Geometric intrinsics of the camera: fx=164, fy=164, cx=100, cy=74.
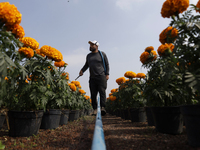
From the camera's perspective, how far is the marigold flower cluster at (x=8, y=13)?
1.54 meters

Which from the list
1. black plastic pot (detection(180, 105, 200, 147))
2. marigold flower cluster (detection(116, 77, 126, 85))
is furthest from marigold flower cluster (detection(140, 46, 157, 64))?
marigold flower cluster (detection(116, 77, 126, 85))

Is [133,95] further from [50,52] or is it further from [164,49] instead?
[50,52]

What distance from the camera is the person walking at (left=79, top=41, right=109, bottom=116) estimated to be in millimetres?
4793

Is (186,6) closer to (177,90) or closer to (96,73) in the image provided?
(177,90)

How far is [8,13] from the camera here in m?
1.55

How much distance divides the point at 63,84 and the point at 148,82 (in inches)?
61.0

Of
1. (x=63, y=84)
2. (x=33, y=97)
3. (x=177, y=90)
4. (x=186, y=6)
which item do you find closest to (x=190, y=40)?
(x=186, y=6)

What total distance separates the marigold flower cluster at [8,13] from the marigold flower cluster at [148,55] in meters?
1.71

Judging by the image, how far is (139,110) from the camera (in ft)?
13.9

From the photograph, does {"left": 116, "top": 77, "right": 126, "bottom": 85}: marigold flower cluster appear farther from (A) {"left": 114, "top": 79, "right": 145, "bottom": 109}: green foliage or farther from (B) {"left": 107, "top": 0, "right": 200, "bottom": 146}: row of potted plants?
(B) {"left": 107, "top": 0, "right": 200, "bottom": 146}: row of potted plants

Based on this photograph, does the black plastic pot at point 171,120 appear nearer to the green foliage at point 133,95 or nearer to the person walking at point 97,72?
the green foliage at point 133,95

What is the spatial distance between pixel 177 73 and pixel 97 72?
2.88 meters

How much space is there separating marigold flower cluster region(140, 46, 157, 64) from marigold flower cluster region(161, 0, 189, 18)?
0.72 meters

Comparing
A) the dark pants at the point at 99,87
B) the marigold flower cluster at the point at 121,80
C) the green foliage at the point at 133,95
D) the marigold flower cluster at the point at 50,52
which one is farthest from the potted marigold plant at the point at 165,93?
the marigold flower cluster at the point at 121,80
